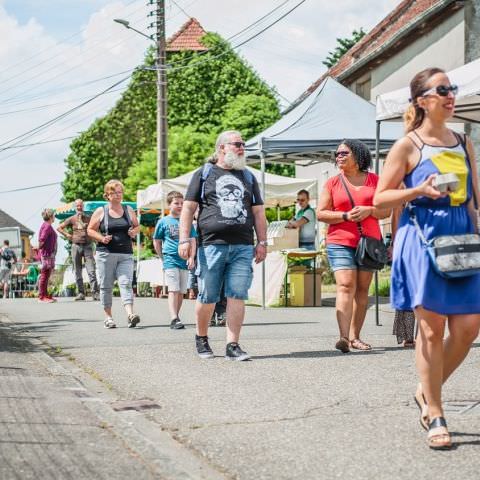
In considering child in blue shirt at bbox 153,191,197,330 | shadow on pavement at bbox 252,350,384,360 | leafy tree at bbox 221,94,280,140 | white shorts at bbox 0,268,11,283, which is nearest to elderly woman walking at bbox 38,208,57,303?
child in blue shirt at bbox 153,191,197,330

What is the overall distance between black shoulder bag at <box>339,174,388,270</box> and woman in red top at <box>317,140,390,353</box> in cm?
10

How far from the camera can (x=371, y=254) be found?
8.65m

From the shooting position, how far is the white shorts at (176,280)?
11.9 m

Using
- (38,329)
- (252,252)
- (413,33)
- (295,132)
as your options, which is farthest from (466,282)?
(413,33)

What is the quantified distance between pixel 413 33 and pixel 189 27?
1429 inches

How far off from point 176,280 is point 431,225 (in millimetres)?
7171

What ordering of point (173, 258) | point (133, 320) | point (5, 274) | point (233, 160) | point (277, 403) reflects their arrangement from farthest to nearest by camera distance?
point (5, 274)
point (173, 258)
point (133, 320)
point (233, 160)
point (277, 403)

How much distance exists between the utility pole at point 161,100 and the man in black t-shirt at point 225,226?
17.4 metres

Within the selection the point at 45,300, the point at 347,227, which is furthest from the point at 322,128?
the point at 45,300

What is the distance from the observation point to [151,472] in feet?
14.7

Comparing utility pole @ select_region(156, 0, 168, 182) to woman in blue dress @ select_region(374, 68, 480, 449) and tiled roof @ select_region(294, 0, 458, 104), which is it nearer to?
tiled roof @ select_region(294, 0, 458, 104)

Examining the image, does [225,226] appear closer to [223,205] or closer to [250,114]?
[223,205]

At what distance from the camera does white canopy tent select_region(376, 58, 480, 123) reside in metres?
9.98

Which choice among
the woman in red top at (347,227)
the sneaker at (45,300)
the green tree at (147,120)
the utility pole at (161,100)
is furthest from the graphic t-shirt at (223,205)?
the green tree at (147,120)
